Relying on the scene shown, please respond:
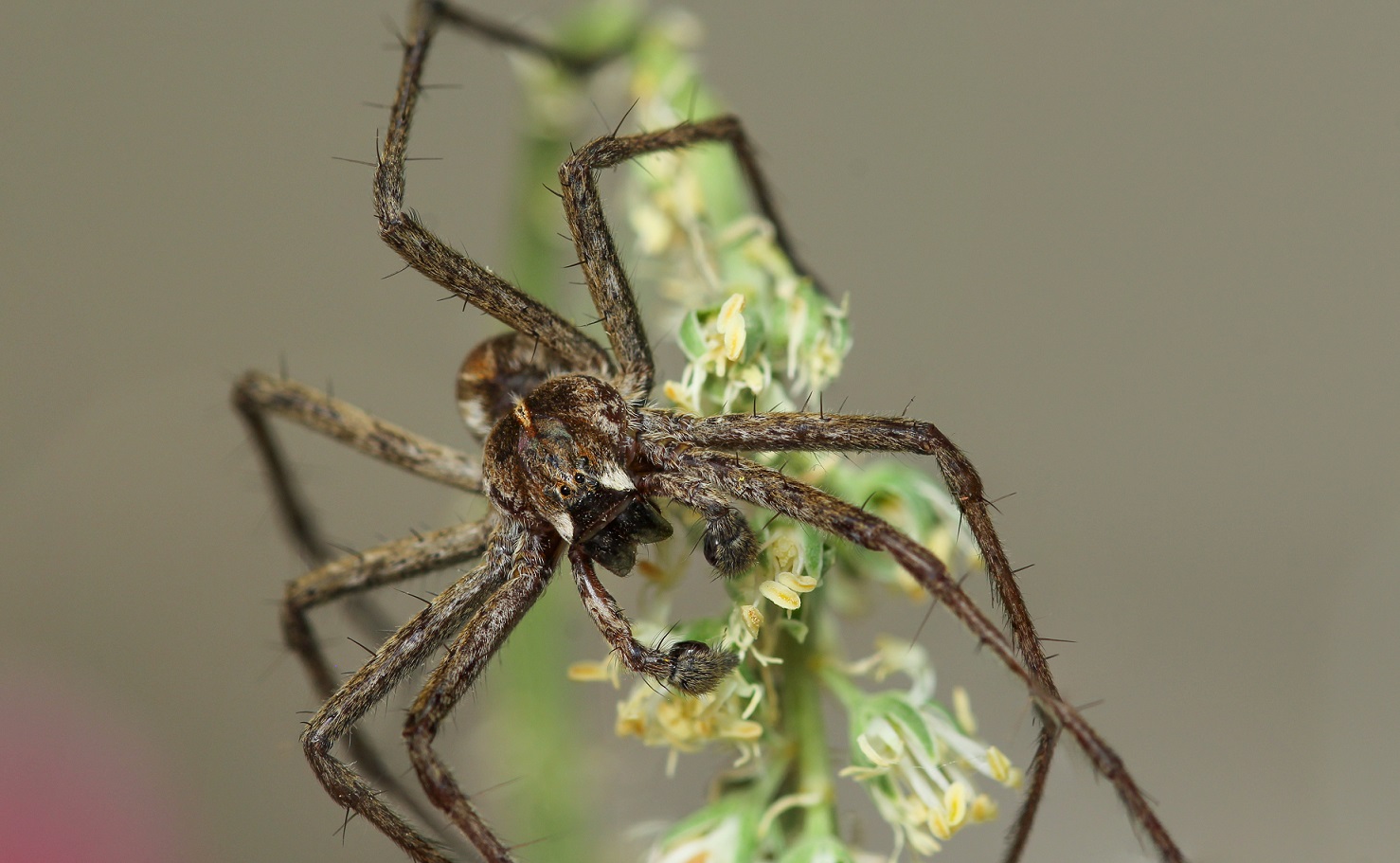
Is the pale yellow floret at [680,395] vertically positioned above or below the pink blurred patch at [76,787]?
below

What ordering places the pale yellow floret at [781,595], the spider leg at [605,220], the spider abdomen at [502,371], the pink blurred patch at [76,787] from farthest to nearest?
the pink blurred patch at [76,787], the spider abdomen at [502,371], the spider leg at [605,220], the pale yellow floret at [781,595]

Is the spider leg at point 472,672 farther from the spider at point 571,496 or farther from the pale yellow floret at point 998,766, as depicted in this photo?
the pale yellow floret at point 998,766

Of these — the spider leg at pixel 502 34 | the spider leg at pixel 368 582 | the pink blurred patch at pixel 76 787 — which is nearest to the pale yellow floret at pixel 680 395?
the spider leg at pixel 368 582

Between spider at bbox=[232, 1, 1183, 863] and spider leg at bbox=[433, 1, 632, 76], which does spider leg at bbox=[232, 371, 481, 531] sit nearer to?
spider at bbox=[232, 1, 1183, 863]

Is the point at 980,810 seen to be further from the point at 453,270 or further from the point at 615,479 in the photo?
the point at 453,270

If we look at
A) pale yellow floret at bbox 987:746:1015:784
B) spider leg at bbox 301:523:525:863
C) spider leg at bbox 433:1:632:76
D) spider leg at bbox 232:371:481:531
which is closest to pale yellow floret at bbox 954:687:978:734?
pale yellow floret at bbox 987:746:1015:784

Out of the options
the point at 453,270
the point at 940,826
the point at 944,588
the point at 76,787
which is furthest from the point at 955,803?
the point at 76,787

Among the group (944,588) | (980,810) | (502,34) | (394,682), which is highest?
(502,34)
